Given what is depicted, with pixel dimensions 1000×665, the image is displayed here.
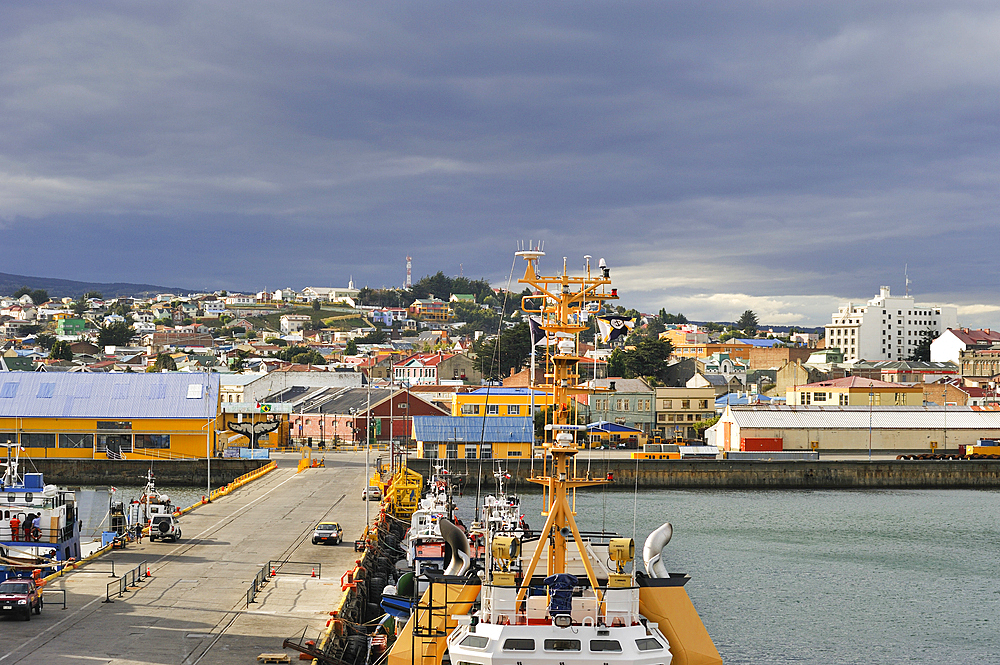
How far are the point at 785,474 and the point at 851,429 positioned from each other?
1144 centimetres

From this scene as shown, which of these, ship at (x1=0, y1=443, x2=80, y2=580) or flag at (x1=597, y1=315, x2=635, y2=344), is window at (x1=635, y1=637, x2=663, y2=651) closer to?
flag at (x1=597, y1=315, x2=635, y2=344)

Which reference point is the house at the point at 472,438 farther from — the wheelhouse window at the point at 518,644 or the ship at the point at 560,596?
the wheelhouse window at the point at 518,644

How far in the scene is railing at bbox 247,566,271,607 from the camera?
89.4 feet

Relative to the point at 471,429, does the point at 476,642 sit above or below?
below

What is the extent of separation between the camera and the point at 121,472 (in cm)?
7000

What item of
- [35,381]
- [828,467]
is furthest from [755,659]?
[35,381]

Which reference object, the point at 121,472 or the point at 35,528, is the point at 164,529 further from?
the point at 121,472

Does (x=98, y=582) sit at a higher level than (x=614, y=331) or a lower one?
lower

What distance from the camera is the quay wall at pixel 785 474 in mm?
72688

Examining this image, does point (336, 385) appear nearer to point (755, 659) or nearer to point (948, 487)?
point (948, 487)

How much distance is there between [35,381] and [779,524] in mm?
49417

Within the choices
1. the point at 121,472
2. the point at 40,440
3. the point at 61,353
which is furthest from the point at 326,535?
the point at 61,353

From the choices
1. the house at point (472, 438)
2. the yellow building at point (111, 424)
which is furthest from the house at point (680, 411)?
the yellow building at point (111, 424)

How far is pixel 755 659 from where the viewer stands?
91.8 ft
